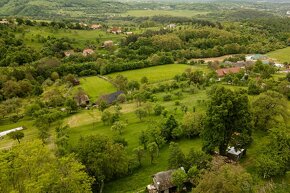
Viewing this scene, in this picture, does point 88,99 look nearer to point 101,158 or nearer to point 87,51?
point 101,158

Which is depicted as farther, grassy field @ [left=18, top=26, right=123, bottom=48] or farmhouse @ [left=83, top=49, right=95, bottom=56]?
grassy field @ [left=18, top=26, right=123, bottom=48]

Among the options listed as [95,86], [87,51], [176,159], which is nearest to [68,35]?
[87,51]

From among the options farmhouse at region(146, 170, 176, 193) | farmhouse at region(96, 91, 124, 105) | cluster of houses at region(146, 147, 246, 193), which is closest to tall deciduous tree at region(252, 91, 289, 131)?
cluster of houses at region(146, 147, 246, 193)

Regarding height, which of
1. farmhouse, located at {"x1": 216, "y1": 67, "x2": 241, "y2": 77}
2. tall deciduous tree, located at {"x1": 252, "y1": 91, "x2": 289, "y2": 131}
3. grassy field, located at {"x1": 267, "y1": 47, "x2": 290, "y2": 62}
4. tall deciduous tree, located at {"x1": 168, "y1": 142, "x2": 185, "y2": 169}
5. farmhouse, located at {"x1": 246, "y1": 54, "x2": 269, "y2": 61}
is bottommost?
grassy field, located at {"x1": 267, "y1": 47, "x2": 290, "y2": 62}

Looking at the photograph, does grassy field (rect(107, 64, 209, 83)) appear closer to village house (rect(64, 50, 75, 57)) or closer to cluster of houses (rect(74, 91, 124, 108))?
cluster of houses (rect(74, 91, 124, 108))

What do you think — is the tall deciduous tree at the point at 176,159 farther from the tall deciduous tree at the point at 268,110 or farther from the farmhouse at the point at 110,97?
the farmhouse at the point at 110,97

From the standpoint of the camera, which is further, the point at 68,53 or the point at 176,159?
the point at 68,53

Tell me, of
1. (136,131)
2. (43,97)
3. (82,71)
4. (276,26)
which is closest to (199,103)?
(136,131)
